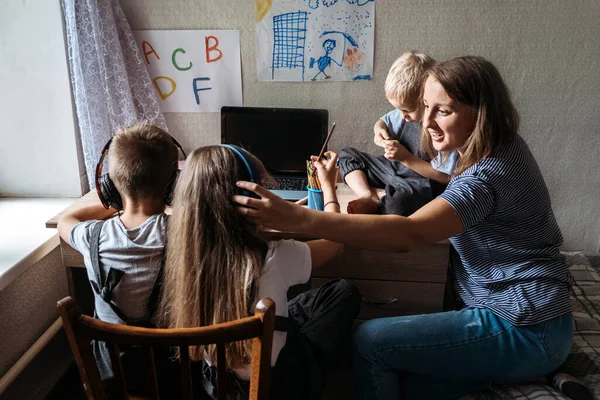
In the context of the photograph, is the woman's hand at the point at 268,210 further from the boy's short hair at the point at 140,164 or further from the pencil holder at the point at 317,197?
the pencil holder at the point at 317,197

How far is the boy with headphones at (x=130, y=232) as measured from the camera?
994 mm

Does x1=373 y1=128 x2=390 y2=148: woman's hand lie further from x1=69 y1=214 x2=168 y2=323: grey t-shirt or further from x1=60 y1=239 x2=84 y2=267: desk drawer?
x1=60 y1=239 x2=84 y2=267: desk drawer

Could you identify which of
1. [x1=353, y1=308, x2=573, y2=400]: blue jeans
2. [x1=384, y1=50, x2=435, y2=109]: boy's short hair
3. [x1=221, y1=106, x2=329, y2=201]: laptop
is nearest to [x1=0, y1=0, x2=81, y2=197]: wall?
[x1=221, y1=106, x2=329, y2=201]: laptop

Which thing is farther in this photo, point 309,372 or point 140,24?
point 140,24

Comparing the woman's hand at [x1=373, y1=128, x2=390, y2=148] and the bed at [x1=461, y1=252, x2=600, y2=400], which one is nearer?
the bed at [x1=461, y1=252, x2=600, y2=400]

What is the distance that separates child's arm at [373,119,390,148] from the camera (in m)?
1.56

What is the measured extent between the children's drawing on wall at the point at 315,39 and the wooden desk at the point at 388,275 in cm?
53

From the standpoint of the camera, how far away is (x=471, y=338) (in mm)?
1091

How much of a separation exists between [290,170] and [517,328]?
860 millimetres

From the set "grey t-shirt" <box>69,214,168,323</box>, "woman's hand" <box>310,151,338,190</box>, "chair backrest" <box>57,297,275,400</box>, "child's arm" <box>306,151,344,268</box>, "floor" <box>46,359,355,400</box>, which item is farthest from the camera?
"floor" <box>46,359,355,400</box>

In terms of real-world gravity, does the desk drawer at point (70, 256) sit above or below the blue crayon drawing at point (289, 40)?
below

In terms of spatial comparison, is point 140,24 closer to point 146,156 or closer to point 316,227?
point 146,156

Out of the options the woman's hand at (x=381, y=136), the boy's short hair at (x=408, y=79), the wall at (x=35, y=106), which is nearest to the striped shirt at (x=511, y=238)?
the boy's short hair at (x=408, y=79)

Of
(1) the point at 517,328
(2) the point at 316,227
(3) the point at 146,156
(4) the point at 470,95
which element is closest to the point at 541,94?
(4) the point at 470,95
